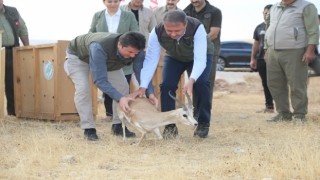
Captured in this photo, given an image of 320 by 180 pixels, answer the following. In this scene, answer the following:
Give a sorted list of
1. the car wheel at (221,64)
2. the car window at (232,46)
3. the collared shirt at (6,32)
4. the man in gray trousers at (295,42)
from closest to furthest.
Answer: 1. the man in gray trousers at (295,42)
2. the collared shirt at (6,32)
3. the car wheel at (221,64)
4. the car window at (232,46)

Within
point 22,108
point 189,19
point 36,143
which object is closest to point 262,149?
point 189,19

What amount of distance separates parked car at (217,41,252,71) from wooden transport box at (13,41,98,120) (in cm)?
1654

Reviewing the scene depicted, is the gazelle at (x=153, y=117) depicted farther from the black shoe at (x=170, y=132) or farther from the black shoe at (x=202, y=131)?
the black shoe at (x=202, y=131)

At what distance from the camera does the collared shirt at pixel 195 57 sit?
18.2 ft

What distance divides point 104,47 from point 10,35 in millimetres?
3228

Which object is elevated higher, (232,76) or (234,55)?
(234,55)

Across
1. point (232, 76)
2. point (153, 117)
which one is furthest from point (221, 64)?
point (153, 117)

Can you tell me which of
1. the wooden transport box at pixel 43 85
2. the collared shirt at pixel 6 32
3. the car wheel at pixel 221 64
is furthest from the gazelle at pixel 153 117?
the car wheel at pixel 221 64

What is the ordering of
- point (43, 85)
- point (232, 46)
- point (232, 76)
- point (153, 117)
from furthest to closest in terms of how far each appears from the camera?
point (232, 46) < point (232, 76) < point (43, 85) < point (153, 117)

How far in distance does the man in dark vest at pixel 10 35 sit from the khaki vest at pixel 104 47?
2.43m

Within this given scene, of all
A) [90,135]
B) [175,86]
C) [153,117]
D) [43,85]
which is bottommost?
[90,135]

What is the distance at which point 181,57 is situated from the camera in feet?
19.5

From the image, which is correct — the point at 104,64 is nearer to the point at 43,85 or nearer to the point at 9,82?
the point at 43,85

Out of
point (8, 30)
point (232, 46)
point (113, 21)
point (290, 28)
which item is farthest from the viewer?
point (232, 46)
